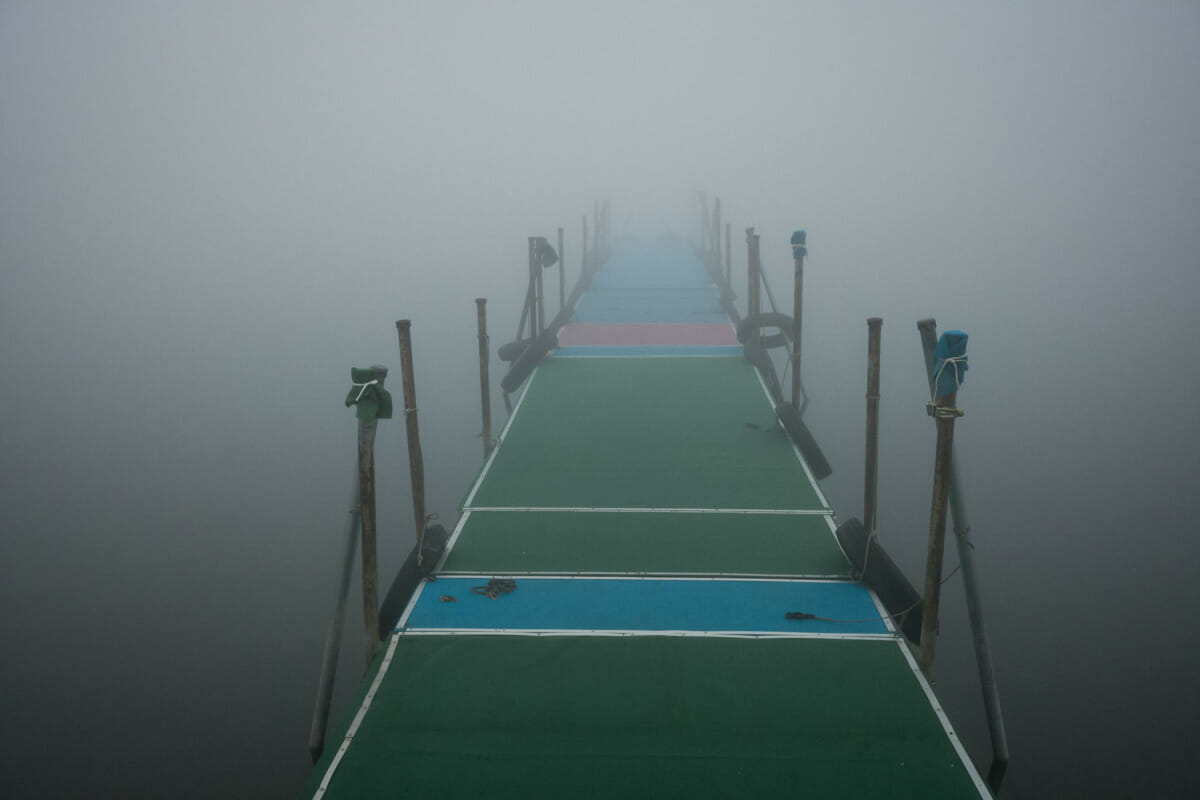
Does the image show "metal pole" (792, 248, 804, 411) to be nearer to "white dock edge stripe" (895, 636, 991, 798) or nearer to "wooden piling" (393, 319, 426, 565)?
"wooden piling" (393, 319, 426, 565)

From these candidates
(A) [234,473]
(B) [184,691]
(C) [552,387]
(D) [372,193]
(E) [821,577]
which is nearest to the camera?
(E) [821,577]

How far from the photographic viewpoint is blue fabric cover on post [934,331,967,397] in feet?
14.1

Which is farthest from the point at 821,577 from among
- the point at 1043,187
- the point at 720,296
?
the point at 1043,187

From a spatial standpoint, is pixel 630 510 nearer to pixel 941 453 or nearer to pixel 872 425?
pixel 872 425

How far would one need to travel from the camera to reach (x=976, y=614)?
467 centimetres

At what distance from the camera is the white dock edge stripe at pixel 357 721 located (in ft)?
12.3

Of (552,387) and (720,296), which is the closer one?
(552,387)

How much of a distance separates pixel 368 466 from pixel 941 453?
301 centimetres

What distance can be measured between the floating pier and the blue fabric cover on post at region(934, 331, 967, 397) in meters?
1.40

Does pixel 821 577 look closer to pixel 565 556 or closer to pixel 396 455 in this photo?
pixel 565 556

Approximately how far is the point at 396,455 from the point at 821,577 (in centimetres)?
845

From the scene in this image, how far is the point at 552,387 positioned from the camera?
10102mm

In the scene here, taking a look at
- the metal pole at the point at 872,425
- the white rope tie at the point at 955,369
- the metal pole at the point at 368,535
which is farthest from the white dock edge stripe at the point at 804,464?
the metal pole at the point at 368,535

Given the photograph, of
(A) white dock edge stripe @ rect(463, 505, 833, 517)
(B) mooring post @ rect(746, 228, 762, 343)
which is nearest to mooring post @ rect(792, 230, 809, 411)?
(A) white dock edge stripe @ rect(463, 505, 833, 517)
